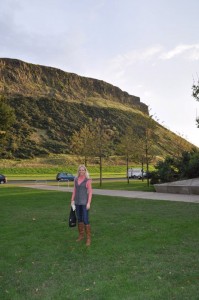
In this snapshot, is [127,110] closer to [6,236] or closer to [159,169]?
[159,169]

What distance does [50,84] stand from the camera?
144 metres

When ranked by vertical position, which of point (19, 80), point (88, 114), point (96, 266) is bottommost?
point (96, 266)

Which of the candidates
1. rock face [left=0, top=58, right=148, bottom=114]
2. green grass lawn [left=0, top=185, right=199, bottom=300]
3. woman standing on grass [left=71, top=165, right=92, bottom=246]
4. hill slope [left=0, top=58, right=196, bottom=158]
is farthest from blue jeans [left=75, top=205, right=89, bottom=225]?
rock face [left=0, top=58, right=148, bottom=114]

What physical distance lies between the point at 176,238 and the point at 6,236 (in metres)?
4.11

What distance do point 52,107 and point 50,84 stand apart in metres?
30.2

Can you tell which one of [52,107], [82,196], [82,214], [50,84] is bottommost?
[82,214]

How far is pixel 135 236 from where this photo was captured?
9.09 m

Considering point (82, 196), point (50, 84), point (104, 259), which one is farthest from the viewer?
point (50, 84)

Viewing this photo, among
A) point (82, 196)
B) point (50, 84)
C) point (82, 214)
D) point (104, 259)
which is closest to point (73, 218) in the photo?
point (82, 214)

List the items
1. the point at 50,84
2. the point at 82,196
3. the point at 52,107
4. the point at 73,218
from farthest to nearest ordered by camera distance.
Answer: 1. the point at 50,84
2. the point at 52,107
3. the point at 73,218
4. the point at 82,196

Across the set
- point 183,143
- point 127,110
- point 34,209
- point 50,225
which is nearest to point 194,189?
point 34,209

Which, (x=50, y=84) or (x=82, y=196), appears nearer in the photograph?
(x=82, y=196)

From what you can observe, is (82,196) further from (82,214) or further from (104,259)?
(104,259)

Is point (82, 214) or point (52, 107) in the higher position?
point (52, 107)
